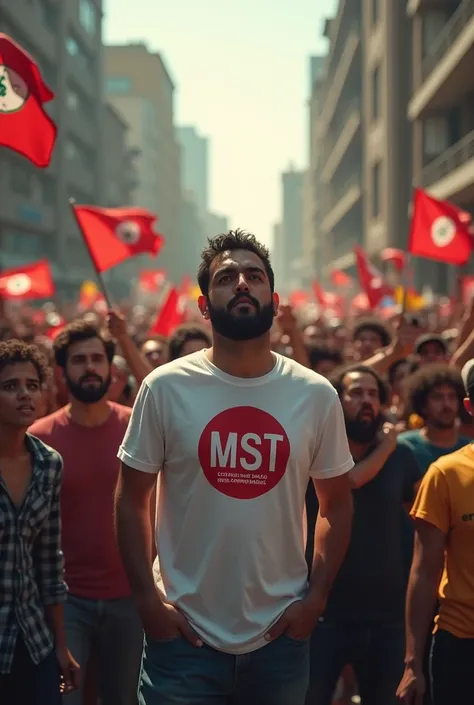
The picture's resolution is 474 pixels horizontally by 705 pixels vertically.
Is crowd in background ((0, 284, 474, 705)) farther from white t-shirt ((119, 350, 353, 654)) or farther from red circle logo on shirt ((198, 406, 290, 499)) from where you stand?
red circle logo on shirt ((198, 406, 290, 499))

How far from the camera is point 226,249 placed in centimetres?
328

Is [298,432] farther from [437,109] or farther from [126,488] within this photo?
[437,109]

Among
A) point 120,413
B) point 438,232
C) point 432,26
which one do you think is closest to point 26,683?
point 120,413

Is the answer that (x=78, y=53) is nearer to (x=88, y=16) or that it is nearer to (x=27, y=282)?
(x=88, y=16)

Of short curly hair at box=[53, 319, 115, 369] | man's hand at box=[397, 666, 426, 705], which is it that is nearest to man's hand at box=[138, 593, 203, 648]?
man's hand at box=[397, 666, 426, 705]

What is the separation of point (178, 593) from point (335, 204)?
63942 mm

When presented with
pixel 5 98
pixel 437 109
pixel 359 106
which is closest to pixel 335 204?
pixel 359 106

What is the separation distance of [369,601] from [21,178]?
46.5 m

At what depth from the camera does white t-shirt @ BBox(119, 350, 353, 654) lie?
304cm

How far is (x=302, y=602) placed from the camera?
3.13m

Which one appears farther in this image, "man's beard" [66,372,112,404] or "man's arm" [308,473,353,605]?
"man's beard" [66,372,112,404]

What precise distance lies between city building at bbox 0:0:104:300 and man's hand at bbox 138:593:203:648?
1565 inches

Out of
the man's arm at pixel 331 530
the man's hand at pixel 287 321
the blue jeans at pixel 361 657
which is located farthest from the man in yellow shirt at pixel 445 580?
the man's hand at pixel 287 321

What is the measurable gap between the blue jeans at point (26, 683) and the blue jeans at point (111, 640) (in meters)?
0.93
